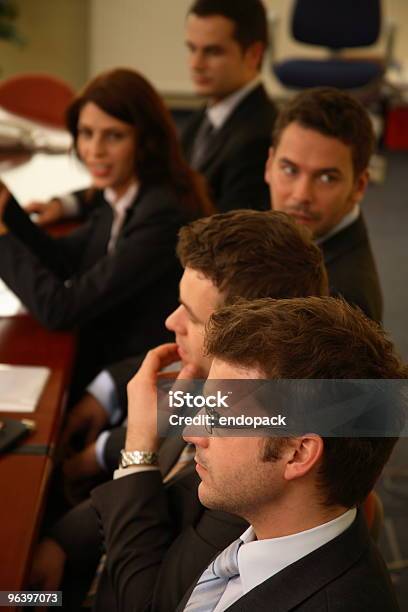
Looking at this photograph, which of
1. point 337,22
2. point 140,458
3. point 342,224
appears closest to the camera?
point 140,458

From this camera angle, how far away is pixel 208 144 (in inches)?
105

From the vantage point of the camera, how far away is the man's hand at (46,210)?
2.54 m

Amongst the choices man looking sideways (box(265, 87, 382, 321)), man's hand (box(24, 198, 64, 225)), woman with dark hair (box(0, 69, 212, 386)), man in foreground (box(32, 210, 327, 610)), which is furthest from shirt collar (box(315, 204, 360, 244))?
man's hand (box(24, 198, 64, 225))

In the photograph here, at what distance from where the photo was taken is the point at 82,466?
65.5 inches

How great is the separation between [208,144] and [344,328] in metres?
1.90

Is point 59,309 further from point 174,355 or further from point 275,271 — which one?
point 275,271

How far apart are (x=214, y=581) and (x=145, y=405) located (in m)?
0.35

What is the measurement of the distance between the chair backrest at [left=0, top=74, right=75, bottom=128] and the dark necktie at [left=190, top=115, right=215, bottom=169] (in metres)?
1.06

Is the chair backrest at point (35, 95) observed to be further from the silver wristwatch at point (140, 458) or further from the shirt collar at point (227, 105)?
the silver wristwatch at point (140, 458)

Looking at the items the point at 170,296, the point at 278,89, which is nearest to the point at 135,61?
the point at 278,89

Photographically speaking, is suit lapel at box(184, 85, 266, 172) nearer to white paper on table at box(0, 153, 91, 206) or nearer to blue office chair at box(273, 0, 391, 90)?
white paper on table at box(0, 153, 91, 206)

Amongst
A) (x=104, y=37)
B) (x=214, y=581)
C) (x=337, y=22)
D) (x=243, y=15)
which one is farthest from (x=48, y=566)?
(x=104, y=37)

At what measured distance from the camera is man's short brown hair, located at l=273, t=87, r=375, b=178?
179cm

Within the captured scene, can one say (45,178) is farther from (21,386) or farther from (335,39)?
→ (335,39)
